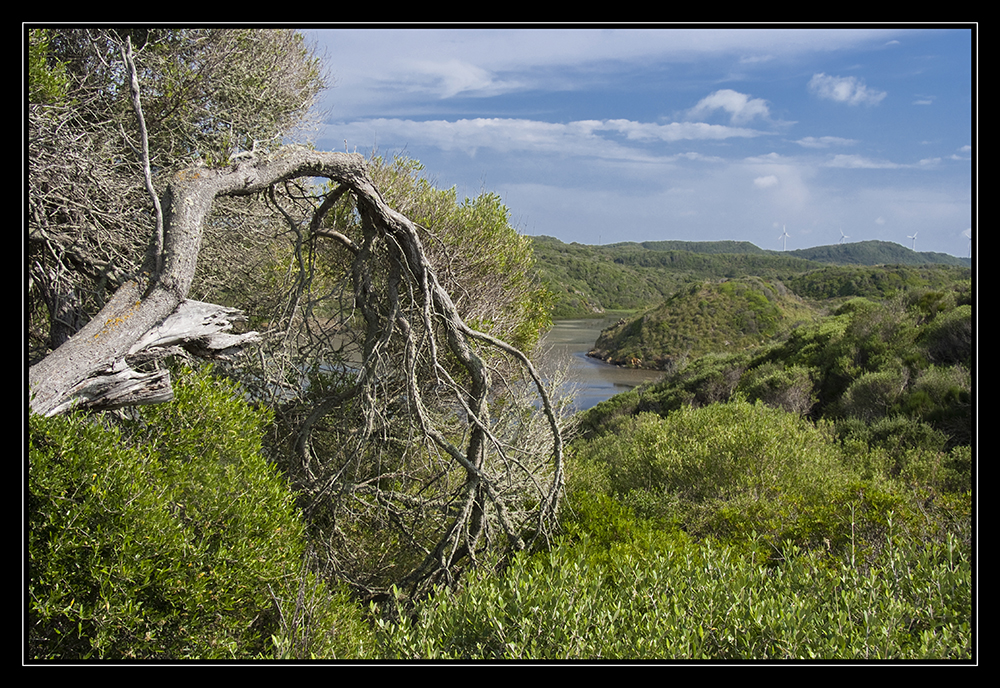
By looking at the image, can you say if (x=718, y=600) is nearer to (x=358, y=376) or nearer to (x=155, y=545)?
(x=155, y=545)

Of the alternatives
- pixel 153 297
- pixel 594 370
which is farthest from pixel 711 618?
pixel 594 370

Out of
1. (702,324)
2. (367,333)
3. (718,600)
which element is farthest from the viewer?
(702,324)

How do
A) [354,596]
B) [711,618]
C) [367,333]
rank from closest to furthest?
[711,618] → [367,333] → [354,596]

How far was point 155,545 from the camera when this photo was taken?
2840 millimetres

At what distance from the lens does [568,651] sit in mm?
2793

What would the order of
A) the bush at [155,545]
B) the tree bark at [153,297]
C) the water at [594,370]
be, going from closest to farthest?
the bush at [155,545]
the tree bark at [153,297]
the water at [594,370]

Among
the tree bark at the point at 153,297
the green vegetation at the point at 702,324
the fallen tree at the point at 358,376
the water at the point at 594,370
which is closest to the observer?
the tree bark at the point at 153,297

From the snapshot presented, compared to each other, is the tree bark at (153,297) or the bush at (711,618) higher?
the tree bark at (153,297)

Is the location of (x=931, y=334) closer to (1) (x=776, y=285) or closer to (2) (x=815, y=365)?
(2) (x=815, y=365)

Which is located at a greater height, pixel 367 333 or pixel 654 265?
pixel 654 265

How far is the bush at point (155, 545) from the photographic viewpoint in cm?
270

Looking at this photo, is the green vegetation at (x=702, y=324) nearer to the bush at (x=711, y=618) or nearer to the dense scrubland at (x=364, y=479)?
the dense scrubland at (x=364, y=479)

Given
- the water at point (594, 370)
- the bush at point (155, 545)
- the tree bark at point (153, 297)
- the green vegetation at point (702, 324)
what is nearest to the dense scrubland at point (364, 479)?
the bush at point (155, 545)

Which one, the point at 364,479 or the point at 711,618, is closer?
the point at 711,618
